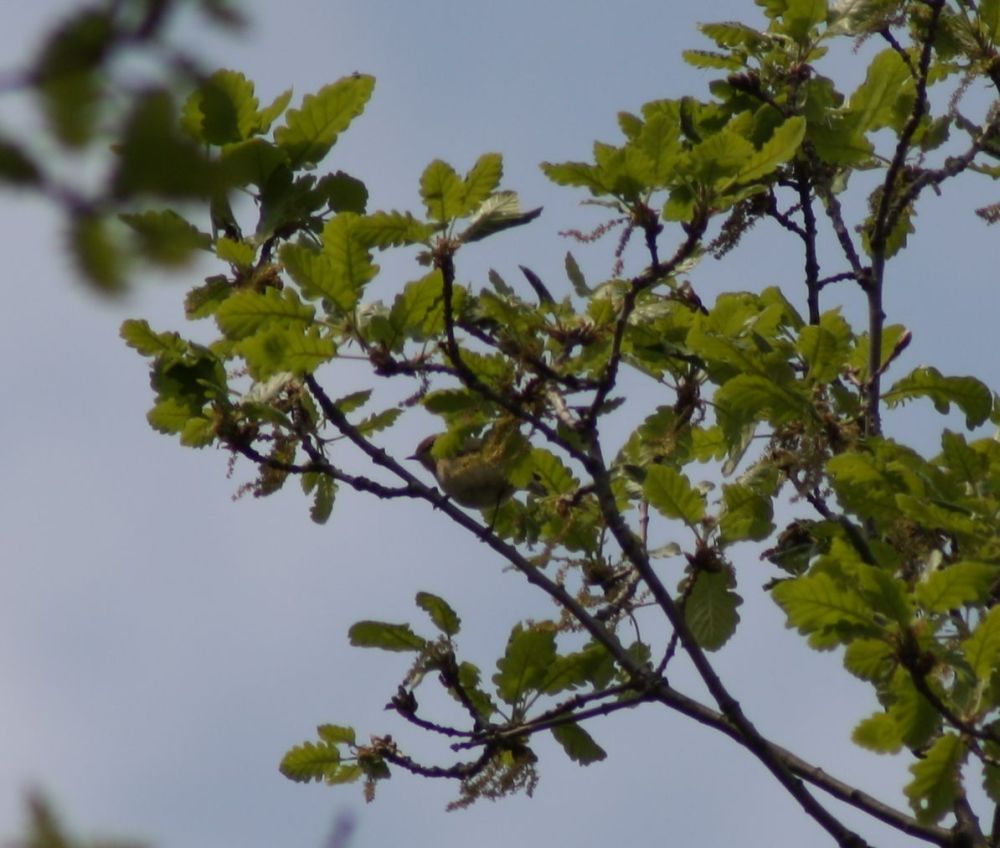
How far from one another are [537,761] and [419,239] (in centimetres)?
207

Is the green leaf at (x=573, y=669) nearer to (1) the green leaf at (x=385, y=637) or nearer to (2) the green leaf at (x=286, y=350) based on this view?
(1) the green leaf at (x=385, y=637)

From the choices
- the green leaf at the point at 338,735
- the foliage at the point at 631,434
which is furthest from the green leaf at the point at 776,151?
the green leaf at the point at 338,735

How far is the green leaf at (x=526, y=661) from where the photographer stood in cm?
581

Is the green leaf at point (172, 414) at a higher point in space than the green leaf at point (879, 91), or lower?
lower

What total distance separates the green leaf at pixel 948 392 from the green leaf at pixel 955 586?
1.73 m

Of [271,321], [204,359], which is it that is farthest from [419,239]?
[204,359]

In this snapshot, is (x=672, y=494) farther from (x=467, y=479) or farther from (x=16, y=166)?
(x=16, y=166)

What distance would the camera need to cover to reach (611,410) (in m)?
5.37

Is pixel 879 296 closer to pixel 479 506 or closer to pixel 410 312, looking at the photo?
pixel 479 506

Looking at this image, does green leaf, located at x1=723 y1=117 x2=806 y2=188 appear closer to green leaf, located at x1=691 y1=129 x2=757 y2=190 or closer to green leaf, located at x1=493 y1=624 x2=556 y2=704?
green leaf, located at x1=691 y1=129 x2=757 y2=190

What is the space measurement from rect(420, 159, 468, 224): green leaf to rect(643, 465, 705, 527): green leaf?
1240mm

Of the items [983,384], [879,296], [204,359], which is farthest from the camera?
[879,296]

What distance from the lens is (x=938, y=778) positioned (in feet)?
15.5

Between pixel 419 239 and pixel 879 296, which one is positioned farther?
pixel 879 296
